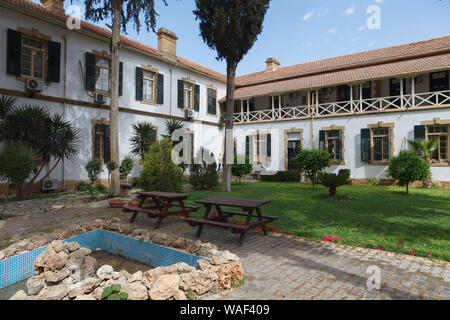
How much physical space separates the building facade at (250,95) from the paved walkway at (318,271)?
8.67 m

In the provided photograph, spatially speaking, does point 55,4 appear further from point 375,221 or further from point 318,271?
point 318,271

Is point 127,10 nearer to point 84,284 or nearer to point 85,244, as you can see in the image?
point 85,244

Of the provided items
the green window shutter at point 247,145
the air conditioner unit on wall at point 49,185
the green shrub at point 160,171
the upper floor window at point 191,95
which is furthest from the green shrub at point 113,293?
the green window shutter at point 247,145

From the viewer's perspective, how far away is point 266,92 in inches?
759

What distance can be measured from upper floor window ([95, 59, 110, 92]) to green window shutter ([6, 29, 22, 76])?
3.30 meters

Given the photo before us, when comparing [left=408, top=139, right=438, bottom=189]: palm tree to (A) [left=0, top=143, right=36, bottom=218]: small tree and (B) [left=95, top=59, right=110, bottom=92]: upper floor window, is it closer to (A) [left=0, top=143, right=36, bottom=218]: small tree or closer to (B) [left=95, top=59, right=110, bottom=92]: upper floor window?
(B) [left=95, top=59, right=110, bottom=92]: upper floor window

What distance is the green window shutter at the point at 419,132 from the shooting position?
1428 centimetres

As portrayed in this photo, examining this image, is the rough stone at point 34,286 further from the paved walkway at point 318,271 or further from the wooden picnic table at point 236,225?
the wooden picnic table at point 236,225

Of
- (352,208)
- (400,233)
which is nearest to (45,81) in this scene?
(352,208)

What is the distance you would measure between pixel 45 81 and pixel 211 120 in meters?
11.0

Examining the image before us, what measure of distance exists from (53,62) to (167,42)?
7894mm

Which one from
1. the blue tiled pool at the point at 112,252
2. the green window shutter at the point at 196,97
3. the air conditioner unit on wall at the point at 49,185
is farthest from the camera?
the green window shutter at the point at 196,97

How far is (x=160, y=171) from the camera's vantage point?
9000 mm
